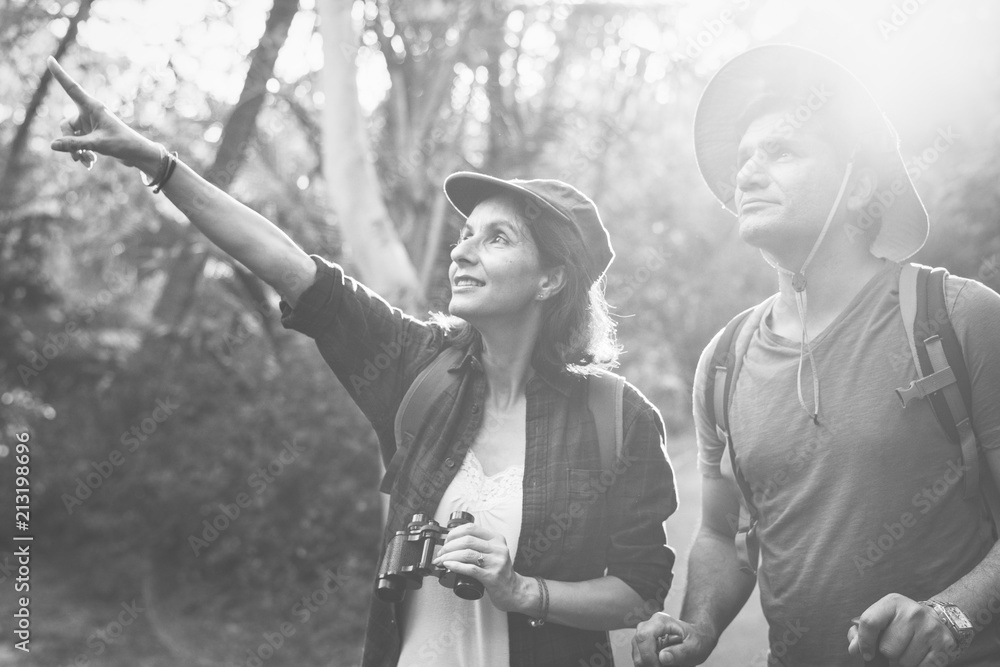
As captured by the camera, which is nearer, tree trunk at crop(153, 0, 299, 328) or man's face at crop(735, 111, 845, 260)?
man's face at crop(735, 111, 845, 260)

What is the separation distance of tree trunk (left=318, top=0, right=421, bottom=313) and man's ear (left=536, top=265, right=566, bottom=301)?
2.89 meters

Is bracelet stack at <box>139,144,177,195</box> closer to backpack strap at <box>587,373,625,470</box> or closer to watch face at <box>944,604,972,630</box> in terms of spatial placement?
backpack strap at <box>587,373,625,470</box>

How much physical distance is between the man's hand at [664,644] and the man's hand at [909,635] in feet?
1.60

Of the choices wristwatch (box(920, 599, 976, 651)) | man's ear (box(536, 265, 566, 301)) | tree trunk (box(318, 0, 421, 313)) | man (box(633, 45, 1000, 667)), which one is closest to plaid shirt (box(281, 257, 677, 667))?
man (box(633, 45, 1000, 667))

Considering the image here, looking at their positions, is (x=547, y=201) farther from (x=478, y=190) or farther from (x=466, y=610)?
(x=466, y=610)

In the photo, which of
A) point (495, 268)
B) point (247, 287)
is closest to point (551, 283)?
point (495, 268)

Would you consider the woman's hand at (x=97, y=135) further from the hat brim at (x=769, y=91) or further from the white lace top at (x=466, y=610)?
the hat brim at (x=769, y=91)

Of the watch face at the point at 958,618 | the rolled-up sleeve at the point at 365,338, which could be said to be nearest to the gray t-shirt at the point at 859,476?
the watch face at the point at 958,618

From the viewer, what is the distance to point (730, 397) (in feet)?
8.54

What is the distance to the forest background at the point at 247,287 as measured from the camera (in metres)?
7.58

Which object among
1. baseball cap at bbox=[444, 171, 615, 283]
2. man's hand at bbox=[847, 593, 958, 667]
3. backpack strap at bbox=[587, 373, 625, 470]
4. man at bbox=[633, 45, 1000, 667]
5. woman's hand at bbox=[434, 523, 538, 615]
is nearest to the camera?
man's hand at bbox=[847, 593, 958, 667]

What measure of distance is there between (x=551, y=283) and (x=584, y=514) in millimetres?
723

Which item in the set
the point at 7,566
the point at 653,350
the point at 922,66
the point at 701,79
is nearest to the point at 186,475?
the point at 7,566

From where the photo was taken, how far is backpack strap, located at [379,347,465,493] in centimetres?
267
